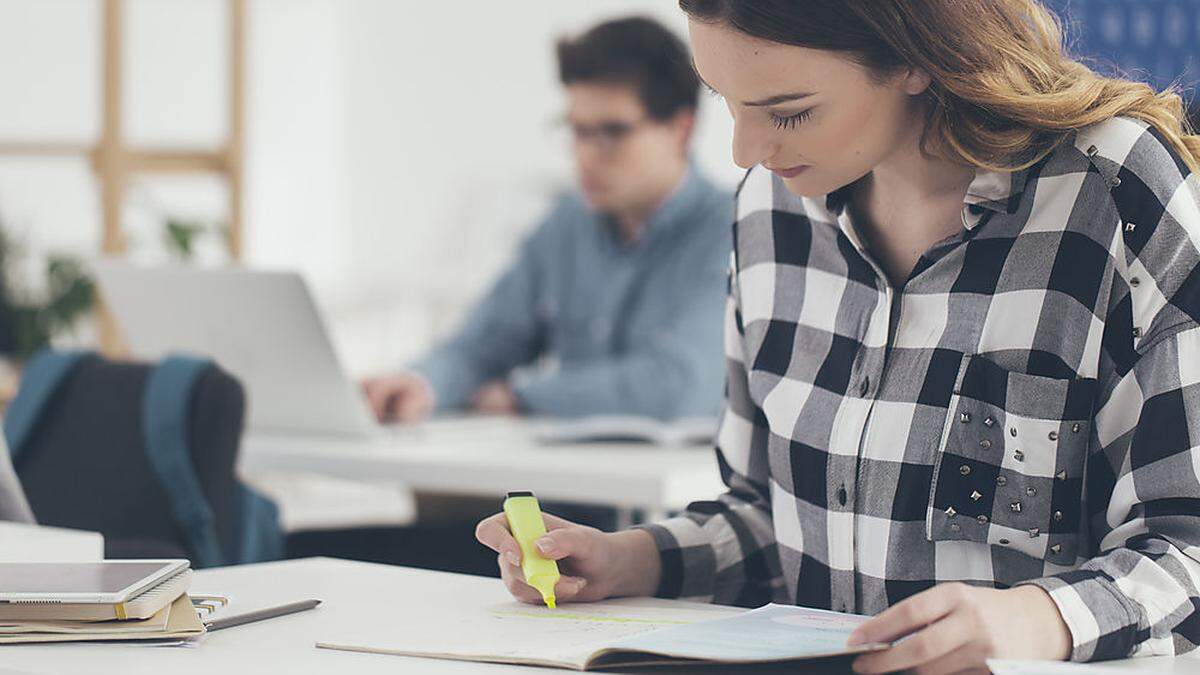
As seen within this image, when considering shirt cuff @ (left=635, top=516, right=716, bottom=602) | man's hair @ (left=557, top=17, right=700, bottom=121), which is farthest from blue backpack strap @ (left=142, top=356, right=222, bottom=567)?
man's hair @ (left=557, top=17, right=700, bottom=121)

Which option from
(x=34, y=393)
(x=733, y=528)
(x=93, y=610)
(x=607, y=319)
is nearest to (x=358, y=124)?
(x=607, y=319)

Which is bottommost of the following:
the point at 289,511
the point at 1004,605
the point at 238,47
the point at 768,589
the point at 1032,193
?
the point at 289,511

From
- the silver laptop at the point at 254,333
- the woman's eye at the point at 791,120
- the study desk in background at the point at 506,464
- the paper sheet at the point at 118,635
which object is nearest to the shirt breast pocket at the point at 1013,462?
the woman's eye at the point at 791,120

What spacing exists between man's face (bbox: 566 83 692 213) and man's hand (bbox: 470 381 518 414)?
373mm

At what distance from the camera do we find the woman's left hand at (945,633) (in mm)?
945

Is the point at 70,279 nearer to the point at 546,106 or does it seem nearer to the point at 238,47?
the point at 238,47

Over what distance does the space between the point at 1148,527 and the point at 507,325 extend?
1.93m

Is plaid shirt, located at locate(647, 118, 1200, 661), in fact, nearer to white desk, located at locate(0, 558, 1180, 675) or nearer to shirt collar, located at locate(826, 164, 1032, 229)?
shirt collar, located at locate(826, 164, 1032, 229)

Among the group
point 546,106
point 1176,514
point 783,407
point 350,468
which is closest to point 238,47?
point 350,468

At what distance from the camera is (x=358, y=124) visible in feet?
20.4

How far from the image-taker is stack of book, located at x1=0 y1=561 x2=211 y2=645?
107 cm

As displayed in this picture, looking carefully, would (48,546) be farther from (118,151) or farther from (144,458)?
(118,151)

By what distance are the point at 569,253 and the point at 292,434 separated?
0.71 meters

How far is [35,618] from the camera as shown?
3.57 feet
